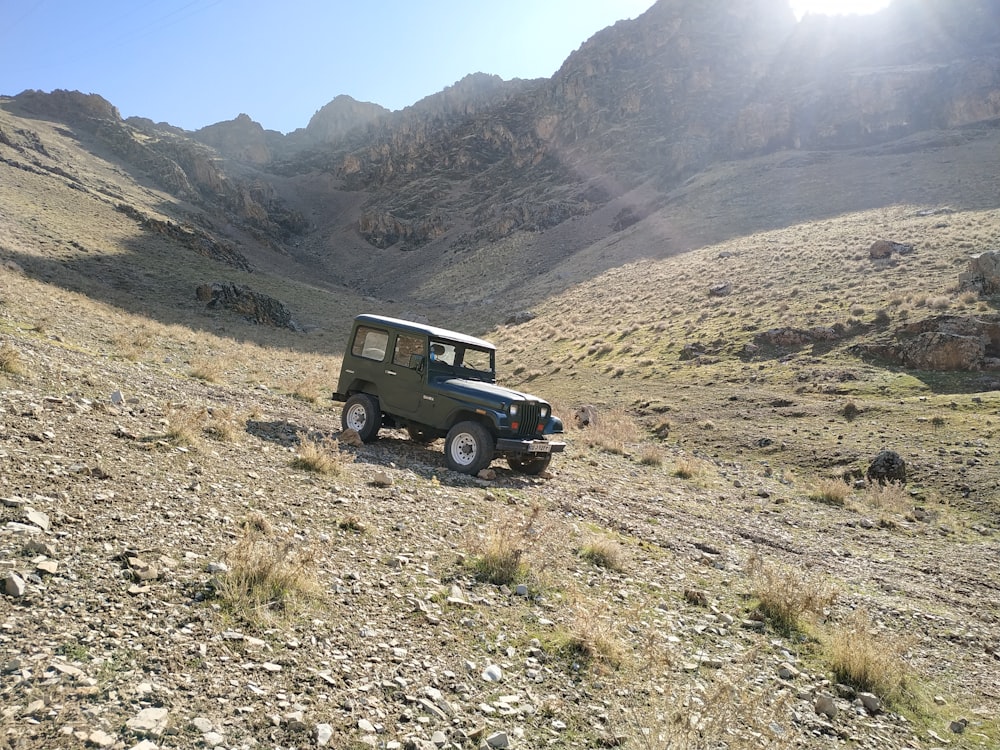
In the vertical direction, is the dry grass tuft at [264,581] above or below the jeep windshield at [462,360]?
below

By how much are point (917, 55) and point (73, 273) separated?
5678 inches

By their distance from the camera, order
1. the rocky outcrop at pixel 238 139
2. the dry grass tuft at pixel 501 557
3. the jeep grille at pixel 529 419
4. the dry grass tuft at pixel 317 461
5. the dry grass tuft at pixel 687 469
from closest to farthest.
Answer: the dry grass tuft at pixel 501 557
the dry grass tuft at pixel 317 461
the jeep grille at pixel 529 419
the dry grass tuft at pixel 687 469
the rocky outcrop at pixel 238 139

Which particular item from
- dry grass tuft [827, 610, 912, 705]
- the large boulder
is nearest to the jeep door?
dry grass tuft [827, 610, 912, 705]

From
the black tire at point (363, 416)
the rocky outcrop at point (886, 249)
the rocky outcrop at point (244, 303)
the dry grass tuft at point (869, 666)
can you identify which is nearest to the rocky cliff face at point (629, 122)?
the rocky outcrop at point (886, 249)

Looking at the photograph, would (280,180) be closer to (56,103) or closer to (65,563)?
(56,103)

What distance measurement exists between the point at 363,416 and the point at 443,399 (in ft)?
7.51

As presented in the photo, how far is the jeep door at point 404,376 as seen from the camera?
12094mm

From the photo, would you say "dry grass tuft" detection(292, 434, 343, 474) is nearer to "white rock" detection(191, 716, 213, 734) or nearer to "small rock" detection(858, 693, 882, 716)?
"white rock" detection(191, 716, 213, 734)

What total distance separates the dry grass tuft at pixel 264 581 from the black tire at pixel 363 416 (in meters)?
Result: 7.13

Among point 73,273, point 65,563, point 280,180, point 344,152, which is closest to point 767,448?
point 65,563

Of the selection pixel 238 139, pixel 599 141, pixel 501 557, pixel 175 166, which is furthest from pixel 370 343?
pixel 238 139

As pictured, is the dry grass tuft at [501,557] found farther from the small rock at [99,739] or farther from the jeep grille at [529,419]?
the jeep grille at [529,419]

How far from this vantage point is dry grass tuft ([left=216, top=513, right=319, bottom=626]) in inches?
172

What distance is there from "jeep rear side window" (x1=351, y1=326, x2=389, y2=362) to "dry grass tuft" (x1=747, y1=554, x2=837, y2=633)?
8.90m
